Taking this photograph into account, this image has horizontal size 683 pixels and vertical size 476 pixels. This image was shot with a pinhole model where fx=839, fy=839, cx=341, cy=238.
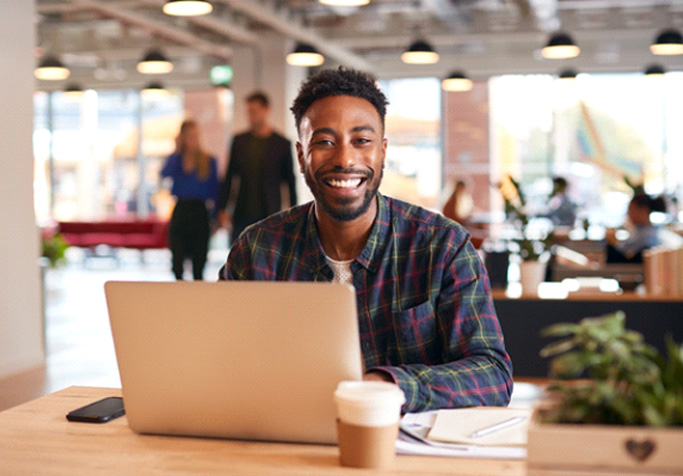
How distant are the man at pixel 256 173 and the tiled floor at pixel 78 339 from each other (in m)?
1.49

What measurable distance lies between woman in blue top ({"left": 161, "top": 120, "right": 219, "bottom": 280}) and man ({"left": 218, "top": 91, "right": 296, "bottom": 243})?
197mm

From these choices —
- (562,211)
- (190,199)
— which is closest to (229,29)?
(190,199)

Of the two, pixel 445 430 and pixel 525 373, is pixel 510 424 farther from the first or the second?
pixel 525 373

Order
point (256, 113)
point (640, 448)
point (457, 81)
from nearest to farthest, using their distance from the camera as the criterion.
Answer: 1. point (640, 448)
2. point (256, 113)
3. point (457, 81)

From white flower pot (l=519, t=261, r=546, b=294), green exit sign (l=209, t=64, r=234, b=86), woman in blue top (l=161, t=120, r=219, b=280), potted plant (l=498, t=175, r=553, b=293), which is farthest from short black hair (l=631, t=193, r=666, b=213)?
green exit sign (l=209, t=64, r=234, b=86)

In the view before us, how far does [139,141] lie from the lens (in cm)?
1485

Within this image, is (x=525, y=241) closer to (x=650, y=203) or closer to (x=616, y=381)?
(x=650, y=203)

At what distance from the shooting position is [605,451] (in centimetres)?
94

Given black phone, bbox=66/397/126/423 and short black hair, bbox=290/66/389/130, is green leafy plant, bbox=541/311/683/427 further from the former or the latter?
short black hair, bbox=290/66/389/130

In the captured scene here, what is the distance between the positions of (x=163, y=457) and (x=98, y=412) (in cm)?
30

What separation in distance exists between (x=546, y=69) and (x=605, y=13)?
5.48 ft

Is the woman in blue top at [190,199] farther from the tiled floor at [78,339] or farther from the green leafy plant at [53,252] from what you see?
the green leafy plant at [53,252]

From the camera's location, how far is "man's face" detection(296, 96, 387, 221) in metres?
1.96

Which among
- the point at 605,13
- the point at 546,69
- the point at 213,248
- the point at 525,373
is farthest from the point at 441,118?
the point at 525,373
